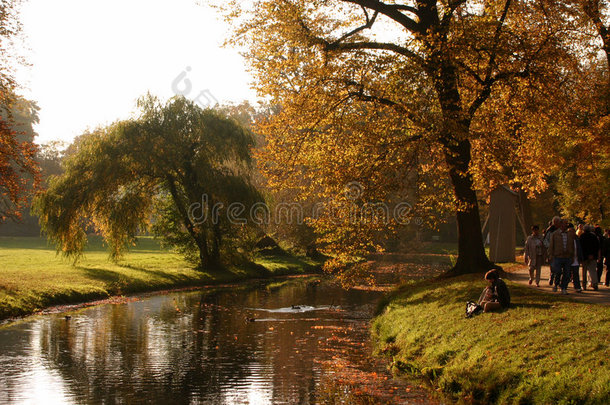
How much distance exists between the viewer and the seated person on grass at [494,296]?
48.7 feet

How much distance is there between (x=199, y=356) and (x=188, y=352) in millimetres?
619

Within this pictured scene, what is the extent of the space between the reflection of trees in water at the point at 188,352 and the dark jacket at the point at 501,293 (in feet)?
14.2

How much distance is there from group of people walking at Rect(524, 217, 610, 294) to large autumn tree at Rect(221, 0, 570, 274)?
2555mm

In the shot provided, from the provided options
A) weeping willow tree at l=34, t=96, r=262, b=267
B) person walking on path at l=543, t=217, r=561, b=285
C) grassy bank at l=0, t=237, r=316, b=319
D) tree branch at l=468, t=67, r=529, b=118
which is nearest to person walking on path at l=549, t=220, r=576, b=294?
person walking on path at l=543, t=217, r=561, b=285

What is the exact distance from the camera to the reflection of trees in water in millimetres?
11844

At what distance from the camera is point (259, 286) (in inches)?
1344

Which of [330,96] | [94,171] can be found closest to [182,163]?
[94,171]

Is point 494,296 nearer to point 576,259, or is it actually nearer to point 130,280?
point 576,259

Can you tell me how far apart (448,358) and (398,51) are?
472 inches

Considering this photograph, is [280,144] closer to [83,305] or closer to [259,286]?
[83,305]

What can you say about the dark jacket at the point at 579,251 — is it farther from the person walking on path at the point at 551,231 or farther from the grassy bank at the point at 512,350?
the grassy bank at the point at 512,350

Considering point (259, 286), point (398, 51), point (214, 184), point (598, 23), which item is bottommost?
point (259, 286)

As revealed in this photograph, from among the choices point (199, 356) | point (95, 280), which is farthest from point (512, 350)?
point (95, 280)

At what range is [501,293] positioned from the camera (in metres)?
15.0
